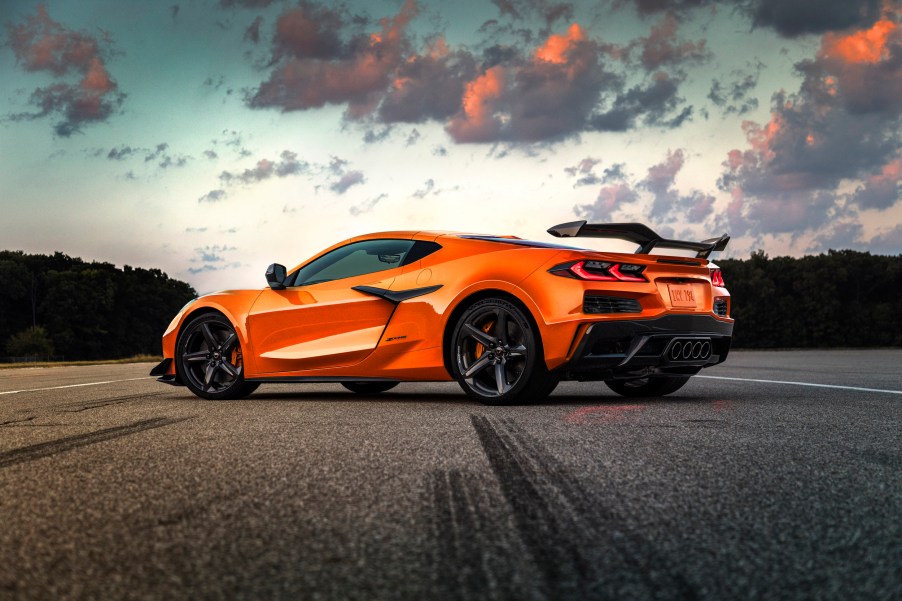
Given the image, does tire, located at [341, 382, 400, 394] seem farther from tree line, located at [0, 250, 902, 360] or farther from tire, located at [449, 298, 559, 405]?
tree line, located at [0, 250, 902, 360]

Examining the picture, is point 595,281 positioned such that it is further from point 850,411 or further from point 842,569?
point 842,569

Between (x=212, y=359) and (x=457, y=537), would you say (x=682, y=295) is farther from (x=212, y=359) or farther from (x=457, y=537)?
(x=457, y=537)

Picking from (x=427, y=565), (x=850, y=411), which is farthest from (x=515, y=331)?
(x=427, y=565)

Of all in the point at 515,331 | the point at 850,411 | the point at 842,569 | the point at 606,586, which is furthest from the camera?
the point at 515,331

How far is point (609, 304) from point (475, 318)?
1071 mm

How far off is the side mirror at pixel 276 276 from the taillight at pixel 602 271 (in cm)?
294

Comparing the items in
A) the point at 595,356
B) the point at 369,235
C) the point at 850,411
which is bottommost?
the point at 850,411

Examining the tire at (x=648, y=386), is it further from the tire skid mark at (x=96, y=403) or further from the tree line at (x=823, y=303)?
the tree line at (x=823, y=303)

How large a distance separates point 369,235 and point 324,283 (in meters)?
0.61

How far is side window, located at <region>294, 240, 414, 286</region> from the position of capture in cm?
777

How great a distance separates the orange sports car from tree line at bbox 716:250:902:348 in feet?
285

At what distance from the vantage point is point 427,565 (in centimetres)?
236

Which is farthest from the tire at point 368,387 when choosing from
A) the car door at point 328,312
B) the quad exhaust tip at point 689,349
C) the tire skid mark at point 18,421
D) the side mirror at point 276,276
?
the tire skid mark at point 18,421

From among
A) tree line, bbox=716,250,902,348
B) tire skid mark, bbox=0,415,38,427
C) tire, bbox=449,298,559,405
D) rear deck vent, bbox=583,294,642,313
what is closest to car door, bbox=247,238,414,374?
tire, bbox=449,298,559,405
